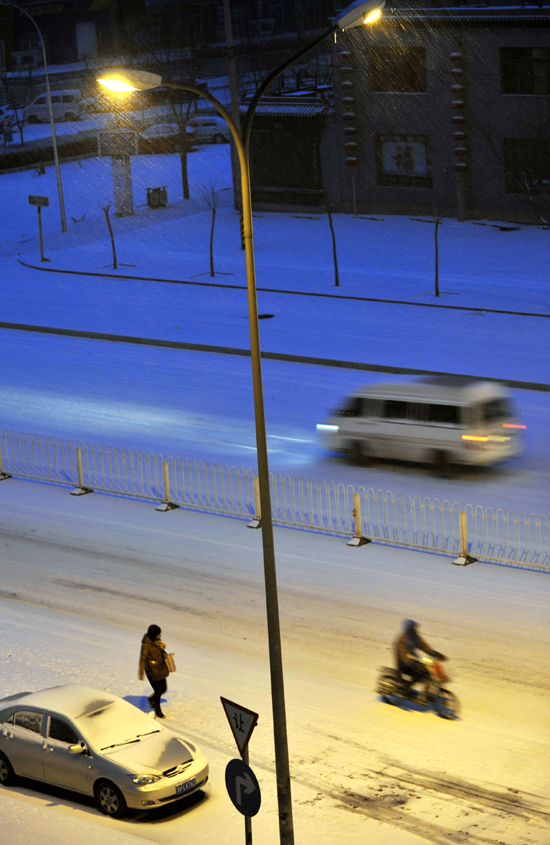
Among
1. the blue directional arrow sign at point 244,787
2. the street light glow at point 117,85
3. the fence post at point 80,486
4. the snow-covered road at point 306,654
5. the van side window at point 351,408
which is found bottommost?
the snow-covered road at point 306,654

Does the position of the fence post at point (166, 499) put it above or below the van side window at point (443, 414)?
below

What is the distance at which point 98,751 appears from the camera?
40.5 ft

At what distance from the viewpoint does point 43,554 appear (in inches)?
803

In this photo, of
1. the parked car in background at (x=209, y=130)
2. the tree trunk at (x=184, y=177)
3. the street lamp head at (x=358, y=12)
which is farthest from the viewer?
the parked car in background at (x=209, y=130)

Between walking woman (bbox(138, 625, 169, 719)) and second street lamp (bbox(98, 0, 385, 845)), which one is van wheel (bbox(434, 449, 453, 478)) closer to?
walking woman (bbox(138, 625, 169, 719))

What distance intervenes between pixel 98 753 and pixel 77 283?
30146 mm

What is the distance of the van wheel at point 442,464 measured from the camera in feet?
72.6

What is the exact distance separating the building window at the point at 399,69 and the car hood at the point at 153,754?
124ft

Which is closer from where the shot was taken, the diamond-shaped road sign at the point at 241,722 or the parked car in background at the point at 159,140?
the diamond-shaped road sign at the point at 241,722

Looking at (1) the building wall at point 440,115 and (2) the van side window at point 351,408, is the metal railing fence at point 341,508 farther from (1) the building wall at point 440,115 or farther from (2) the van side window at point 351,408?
(1) the building wall at point 440,115

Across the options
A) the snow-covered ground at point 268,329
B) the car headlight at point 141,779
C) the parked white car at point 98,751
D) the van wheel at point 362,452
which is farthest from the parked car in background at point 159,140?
the car headlight at point 141,779

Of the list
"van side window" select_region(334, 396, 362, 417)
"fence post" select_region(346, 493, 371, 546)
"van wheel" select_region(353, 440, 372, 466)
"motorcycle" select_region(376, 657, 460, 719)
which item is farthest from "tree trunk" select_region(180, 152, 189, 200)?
"motorcycle" select_region(376, 657, 460, 719)

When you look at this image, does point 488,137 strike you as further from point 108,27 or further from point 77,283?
point 108,27

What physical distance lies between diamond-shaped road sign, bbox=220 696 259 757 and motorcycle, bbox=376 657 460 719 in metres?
4.39
